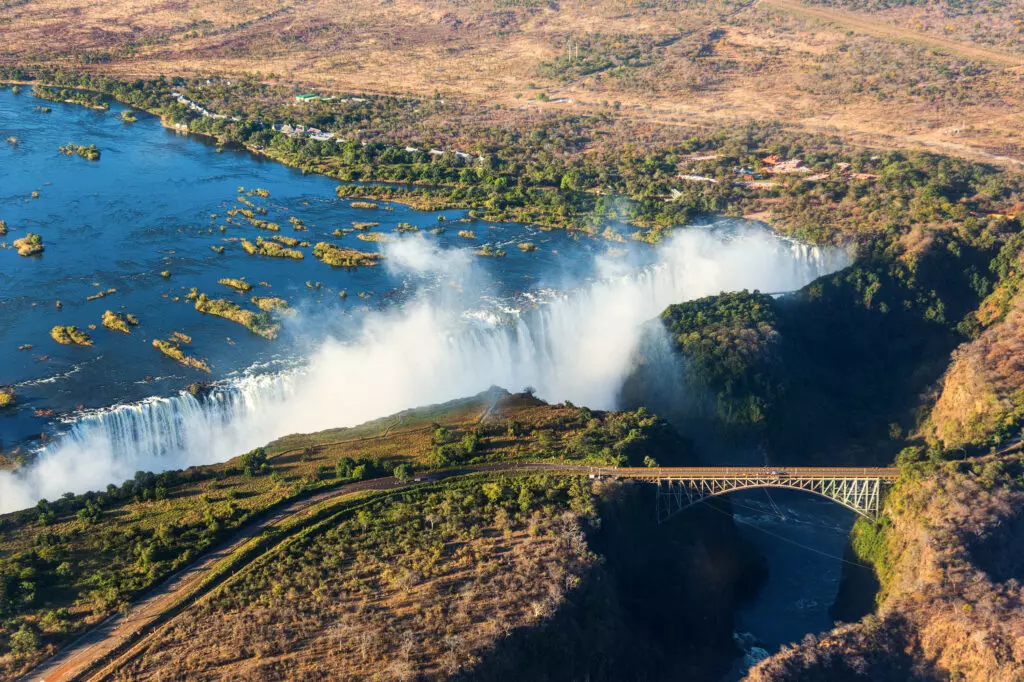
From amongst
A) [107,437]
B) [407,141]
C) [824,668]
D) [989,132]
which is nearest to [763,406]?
[824,668]

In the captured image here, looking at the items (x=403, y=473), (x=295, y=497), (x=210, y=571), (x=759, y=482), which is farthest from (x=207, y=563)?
(x=759, y=482)

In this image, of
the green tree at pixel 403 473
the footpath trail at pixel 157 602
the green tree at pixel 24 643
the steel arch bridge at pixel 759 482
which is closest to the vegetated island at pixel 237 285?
the footpath trail at pixel 157 602

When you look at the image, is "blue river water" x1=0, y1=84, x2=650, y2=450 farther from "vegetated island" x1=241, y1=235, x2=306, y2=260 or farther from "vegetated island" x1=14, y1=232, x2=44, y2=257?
"vegetated island" x1=14, y1=232, x2=44, y2=257

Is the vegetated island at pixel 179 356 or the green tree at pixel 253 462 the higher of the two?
the vegetated island at pixel 179 356

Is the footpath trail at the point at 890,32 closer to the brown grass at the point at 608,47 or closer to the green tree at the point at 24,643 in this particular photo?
the brown grass at the point at 608,47

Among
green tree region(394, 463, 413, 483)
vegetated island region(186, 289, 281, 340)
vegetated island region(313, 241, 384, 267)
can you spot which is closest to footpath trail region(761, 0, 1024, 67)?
Result: vegetated island region(313, 241, 384, 267)

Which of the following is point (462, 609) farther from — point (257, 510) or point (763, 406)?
point (763, 406)
